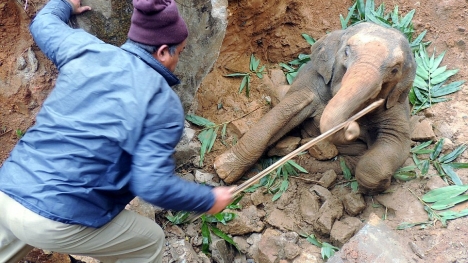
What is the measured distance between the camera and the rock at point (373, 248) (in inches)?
137

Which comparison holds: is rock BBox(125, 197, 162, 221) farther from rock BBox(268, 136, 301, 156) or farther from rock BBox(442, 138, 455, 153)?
rock BBox(442, 138, 455, 153)

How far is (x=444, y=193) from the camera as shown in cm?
419

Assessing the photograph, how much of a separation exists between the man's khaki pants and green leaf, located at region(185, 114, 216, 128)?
6.74 ft

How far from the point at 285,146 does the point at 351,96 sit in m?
1.33

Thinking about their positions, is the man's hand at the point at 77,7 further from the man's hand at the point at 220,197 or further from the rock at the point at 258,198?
the rock at the point at 258,198

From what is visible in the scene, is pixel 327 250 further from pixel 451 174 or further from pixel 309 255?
pixel 451 174

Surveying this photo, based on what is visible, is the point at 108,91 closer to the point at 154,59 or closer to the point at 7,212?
the point at 154,59

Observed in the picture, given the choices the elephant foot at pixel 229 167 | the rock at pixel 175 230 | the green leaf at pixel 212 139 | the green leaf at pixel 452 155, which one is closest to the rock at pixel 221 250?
the rock at pixel 175 230

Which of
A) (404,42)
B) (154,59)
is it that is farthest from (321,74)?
(154,59)

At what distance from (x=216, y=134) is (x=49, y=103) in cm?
257

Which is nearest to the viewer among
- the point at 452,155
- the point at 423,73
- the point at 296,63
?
the point at 452,155

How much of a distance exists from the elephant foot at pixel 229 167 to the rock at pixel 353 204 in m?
0.98

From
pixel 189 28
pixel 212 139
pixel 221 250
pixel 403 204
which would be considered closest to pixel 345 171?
pixel 403 204

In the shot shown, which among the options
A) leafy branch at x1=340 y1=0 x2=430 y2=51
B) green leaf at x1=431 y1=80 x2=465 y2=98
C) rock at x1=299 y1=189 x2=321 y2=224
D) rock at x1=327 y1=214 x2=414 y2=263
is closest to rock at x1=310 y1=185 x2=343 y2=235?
rock at x1=299 y1=189 x2=321 y2=224
